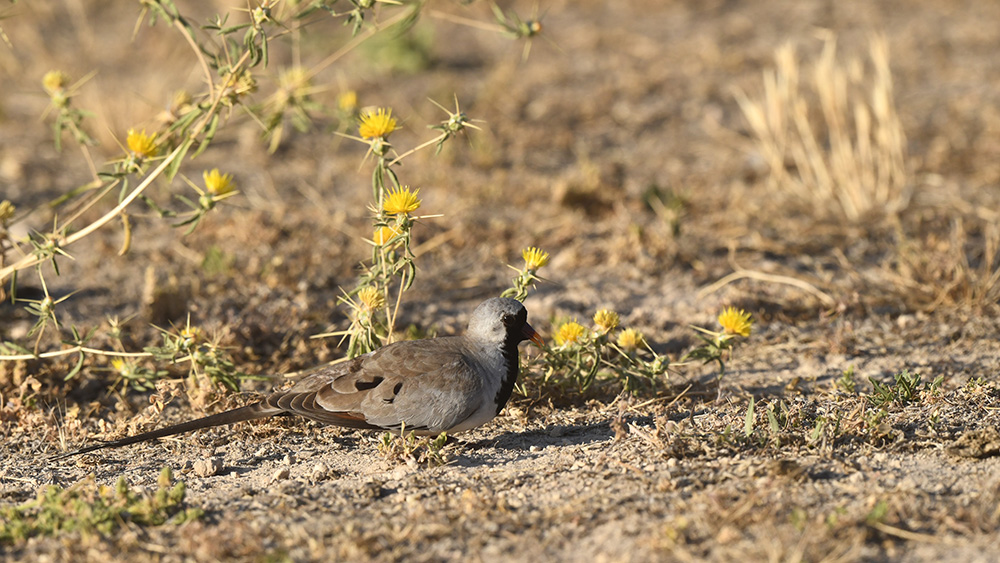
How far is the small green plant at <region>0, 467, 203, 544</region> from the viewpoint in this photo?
3090 millimetres

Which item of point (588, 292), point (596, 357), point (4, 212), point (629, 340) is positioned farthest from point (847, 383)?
point (4, 212)

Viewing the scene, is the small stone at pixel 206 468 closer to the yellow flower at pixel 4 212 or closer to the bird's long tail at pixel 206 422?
the bird's long tail at pixel 206 422

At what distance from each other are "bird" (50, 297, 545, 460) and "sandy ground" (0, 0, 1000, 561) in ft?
0.56

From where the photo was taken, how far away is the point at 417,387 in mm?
3660

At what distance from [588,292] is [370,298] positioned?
82.3 inches

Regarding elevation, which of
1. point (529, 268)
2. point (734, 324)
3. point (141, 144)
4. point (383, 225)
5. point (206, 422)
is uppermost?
point (141, 144)

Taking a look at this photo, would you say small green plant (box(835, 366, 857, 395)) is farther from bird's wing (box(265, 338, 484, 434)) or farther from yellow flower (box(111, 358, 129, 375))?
yellow flower (box(111, 358, 129, 375))

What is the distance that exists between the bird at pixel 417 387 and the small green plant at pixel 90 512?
52 cm

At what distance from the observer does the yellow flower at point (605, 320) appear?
4.00 meters

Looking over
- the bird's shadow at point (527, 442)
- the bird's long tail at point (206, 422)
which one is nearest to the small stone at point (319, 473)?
the bird's long tail at point (206, 422)

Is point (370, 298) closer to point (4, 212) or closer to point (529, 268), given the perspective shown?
point (529, 268)

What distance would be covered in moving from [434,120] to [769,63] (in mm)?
3535

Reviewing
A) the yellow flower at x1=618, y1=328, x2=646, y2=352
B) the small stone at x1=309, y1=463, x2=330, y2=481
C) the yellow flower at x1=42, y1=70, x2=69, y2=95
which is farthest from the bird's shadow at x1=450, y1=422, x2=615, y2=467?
the yellow flower at x1=42, y1=70, x2=69, y2=95

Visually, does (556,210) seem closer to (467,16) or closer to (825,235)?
(825,235)
